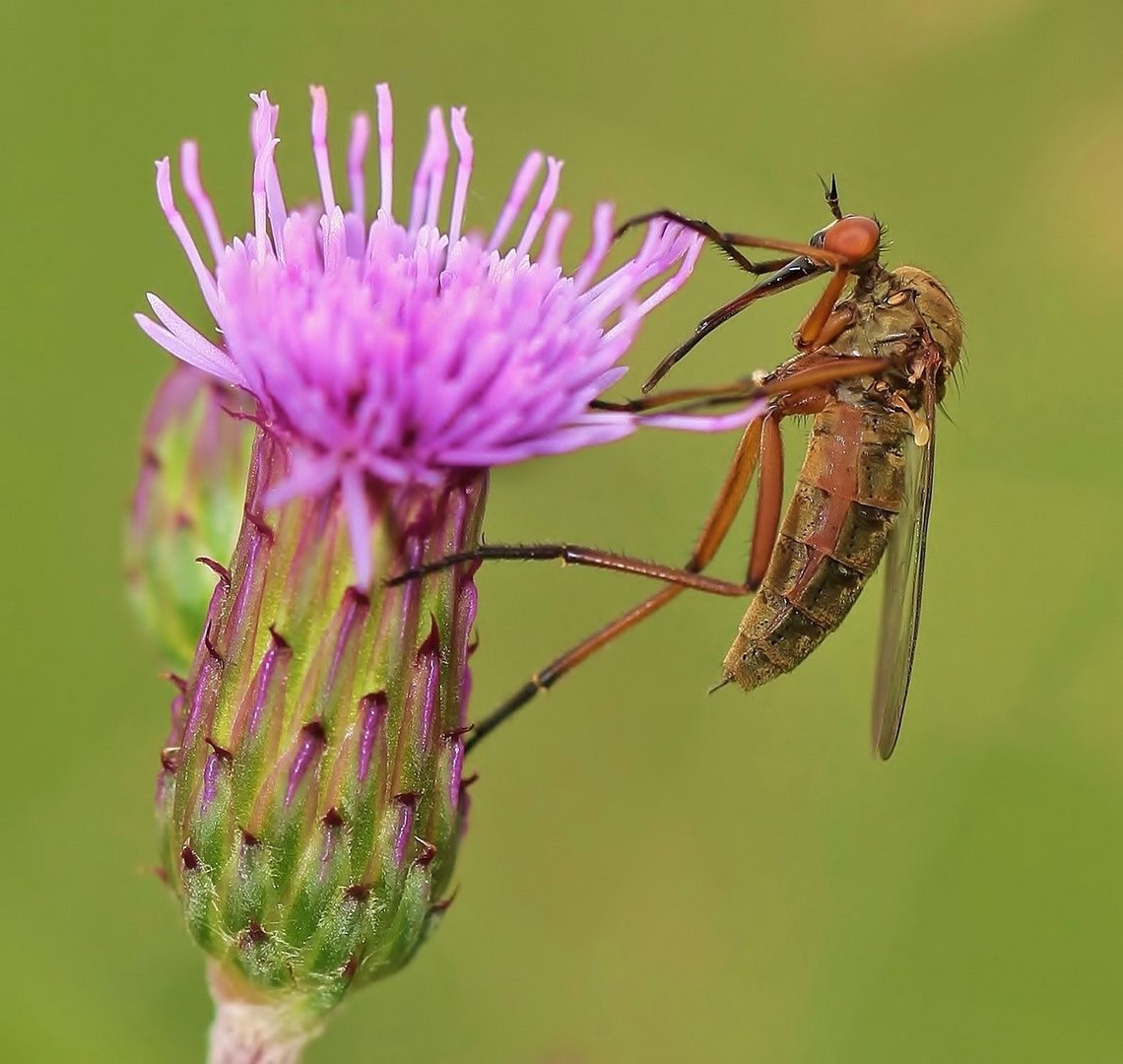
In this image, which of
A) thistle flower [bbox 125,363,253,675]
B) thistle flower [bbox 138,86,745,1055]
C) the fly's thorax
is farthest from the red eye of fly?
thistle flower [bbox 125,363,253,675]

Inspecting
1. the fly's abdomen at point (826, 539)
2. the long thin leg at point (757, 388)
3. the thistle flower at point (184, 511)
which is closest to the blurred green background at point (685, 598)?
the thistle flower at point (184, 511)

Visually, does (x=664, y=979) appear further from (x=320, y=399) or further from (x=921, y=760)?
(x=320, y=399)

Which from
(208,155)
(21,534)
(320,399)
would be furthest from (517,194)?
(208,155)

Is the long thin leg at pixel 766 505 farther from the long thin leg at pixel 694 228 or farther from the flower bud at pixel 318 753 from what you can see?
the flower bud at pixel 318 753

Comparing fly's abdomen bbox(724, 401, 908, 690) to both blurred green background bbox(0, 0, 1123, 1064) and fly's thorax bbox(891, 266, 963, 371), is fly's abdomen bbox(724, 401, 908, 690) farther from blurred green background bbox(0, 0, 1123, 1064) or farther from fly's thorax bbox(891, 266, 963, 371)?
blurred green background bbox(0, 0, 1123, 1064)

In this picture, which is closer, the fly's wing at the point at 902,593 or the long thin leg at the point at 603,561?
the long thin leg at the point at 603,561

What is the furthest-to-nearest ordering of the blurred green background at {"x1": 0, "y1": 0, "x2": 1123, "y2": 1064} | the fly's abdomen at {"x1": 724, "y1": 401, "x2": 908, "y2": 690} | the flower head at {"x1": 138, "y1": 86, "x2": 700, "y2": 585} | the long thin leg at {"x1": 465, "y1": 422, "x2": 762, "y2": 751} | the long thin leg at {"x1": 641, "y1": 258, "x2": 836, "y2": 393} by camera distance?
the blurred green background at {"x1": 0, "y1": 0, "x2": 1123, "y2": 1064} < the fly's abdomen at {"x1": 724, "y1": 401, "x2": 908, "y2": 690} < the long thin leg at {"x1": 641, "y1": 258, "x2": 836, "y2": 393} < the long thin leg at {"x1": 465, "y1": 422, "x2": 762, "y2": 751} < the flower head at {"x1": 138, "y1": 86, "x2": 700, "y2": 585}
